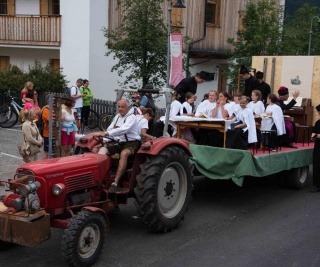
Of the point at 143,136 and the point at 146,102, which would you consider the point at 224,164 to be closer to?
the point at 143,136

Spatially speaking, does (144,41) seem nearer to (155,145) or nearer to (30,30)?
(30,30)

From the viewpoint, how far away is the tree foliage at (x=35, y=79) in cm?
1870

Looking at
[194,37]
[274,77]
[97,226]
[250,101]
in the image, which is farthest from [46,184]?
[194,37]

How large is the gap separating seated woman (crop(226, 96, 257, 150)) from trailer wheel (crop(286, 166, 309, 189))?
1.29 meters

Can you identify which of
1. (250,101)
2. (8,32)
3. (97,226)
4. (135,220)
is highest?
(8,32)

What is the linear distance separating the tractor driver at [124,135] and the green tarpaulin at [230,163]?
138 centimetres

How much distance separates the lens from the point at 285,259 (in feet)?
18.7

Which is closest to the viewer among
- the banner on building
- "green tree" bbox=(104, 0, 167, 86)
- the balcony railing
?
the banner on building

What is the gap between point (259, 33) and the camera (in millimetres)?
18750

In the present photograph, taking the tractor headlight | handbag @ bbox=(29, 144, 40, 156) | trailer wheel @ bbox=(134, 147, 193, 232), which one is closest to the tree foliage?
handbag @ bbox=(29, 144, 40, 156)

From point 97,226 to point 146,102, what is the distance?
642cm

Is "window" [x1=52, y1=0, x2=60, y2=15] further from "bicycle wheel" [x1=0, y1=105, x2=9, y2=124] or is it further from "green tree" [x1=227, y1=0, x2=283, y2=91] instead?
"green tree" [x1=227, y1=0, x2=283, y2=91]

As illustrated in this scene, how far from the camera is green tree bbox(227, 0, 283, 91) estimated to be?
18.8 meters

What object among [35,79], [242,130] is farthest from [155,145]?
[35,79]
